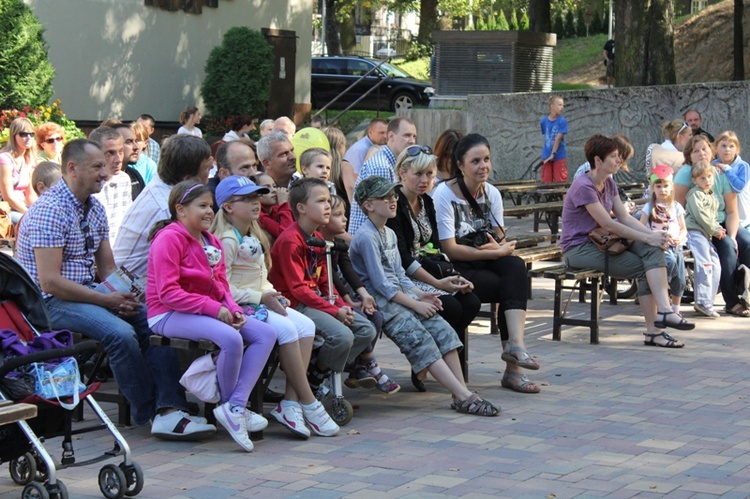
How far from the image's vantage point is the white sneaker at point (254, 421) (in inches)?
252

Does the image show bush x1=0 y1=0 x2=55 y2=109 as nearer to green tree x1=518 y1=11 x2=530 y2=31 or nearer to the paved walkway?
the paved walkway

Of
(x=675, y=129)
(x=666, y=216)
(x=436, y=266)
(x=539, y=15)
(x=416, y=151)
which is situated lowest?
(x=436, y=266)

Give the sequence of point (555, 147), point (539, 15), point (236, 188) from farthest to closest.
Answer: point (539, 15) → point (555, 147) → point (236, 188)

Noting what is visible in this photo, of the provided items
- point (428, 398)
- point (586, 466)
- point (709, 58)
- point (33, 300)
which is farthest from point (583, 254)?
point (709, 58)

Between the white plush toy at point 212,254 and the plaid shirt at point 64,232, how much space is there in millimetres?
734

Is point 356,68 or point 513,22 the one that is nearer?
point 356,68

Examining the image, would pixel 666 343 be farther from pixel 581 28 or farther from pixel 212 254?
pixel 581 28

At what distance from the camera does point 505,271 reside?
8.01 metres

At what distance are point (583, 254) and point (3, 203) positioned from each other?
522 centimetres

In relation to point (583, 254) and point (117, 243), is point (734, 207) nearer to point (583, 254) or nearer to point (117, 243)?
point (583, 254)

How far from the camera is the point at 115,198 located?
335 inches

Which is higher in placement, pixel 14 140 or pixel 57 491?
pixel 14 140

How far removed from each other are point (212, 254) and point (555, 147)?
14179 millimetres

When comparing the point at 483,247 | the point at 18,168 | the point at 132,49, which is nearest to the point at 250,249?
the point at 483,247
